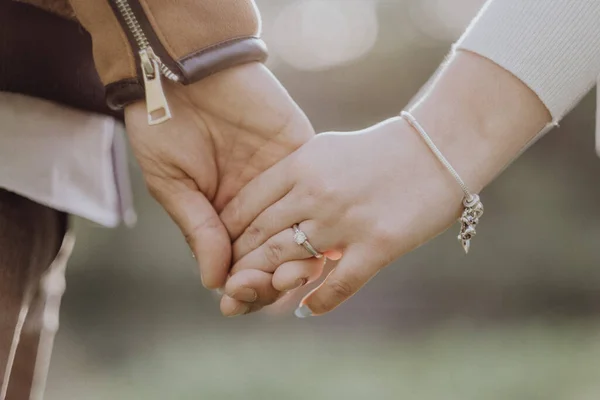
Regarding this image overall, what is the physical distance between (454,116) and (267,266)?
0.33 metres

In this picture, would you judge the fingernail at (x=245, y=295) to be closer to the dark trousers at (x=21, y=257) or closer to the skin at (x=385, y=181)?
the skin at (x=385, y=181)

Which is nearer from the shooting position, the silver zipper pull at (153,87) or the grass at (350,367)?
the silver zipper pull at (153,87)

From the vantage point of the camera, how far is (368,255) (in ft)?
3.44

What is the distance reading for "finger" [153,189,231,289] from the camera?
3.53 ft

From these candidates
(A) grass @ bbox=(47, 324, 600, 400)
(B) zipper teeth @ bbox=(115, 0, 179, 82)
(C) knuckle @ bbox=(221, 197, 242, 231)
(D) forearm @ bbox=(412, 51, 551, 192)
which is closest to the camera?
(B) zipper teeth @ bbox=(115, 0, 179, 82)

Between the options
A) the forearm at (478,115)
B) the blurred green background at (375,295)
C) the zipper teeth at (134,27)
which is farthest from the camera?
the blurred green background at (375,295)

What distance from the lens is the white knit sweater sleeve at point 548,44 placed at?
3.15ft

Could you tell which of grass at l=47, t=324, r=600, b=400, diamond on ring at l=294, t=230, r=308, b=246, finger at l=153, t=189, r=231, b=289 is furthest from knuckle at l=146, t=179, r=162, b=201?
grass at l=47, t=324, r=600, b=400

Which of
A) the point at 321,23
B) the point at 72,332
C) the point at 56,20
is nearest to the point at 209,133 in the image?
the point at 56,20

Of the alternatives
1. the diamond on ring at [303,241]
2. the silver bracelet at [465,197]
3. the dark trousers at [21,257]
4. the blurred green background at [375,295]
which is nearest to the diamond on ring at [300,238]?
the diamond on ring at [303,241]

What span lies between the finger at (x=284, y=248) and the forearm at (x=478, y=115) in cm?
21

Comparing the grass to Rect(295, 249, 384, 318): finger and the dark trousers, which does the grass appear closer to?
Rect(295, 249, 384, 318): finger

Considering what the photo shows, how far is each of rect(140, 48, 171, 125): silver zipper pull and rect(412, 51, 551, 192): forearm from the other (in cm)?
35

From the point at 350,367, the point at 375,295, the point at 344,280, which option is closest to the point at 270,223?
the point at 344,280
